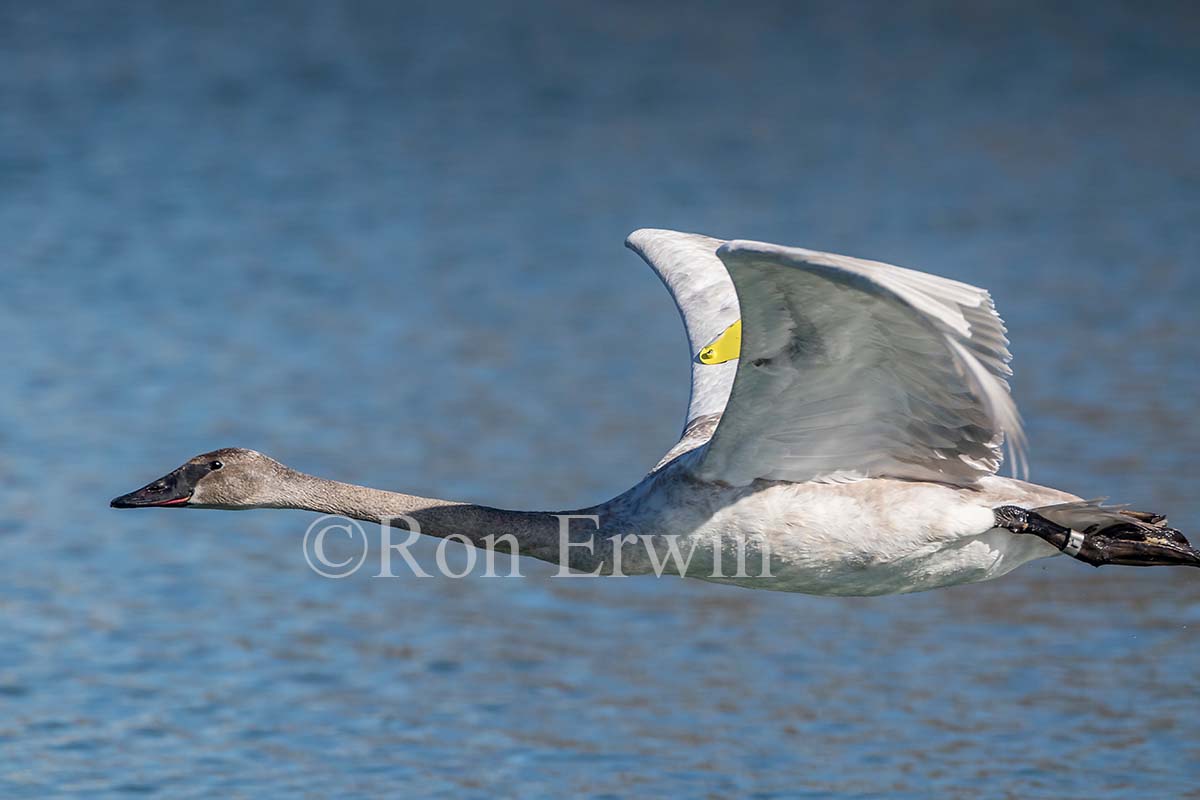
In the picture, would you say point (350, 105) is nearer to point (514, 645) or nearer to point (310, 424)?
point (310, 424)

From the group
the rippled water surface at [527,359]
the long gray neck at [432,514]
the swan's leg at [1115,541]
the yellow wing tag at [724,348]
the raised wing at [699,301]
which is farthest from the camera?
the rippled water surface at [527,359]

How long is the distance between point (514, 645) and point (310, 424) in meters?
4.60

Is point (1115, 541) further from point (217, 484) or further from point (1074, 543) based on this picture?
point (217, 484)

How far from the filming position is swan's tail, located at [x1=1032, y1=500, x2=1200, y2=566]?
8672 millimetres

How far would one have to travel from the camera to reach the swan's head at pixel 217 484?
8.88 metres

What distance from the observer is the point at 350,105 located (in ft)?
83.4

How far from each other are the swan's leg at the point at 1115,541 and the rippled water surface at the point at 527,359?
145cm

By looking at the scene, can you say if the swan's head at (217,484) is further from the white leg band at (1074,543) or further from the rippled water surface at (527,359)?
the white leg band at (1074,543)

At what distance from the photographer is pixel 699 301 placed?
1038 cm

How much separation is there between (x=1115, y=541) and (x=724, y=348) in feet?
7.16

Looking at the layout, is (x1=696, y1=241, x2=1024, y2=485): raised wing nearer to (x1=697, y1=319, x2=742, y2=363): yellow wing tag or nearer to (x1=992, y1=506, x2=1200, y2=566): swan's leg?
(x1=992, y1=506, x2=1200, y2=566): swan's leg

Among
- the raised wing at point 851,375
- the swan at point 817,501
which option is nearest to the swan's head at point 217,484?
the swan at point 817,501

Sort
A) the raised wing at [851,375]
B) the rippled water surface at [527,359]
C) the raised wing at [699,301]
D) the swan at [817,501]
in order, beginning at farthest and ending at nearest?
the rippled water surface at [527,359] < the raised wing at [699,301] < the swan at [817,501] < the raised wing at [851,375]

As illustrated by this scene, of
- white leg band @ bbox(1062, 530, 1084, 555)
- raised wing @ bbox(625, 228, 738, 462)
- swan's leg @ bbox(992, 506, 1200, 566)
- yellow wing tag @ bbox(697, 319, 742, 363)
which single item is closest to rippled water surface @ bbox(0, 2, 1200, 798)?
swan's leg @ bbox(992, 506, 1200, 566)
